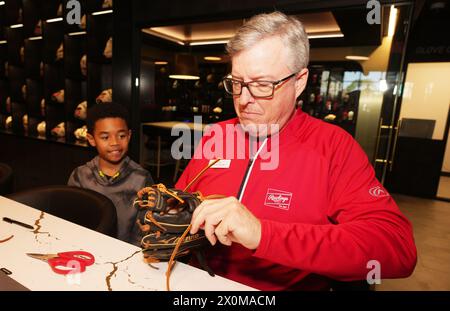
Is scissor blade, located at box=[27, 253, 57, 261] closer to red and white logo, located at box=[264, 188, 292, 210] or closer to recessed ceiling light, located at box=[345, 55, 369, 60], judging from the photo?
red and white logo, located at box=[264, 188, 292, 210]

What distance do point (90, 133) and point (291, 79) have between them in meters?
1.39

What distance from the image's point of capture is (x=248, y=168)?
1118 millimetres

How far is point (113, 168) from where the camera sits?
72.2 inches

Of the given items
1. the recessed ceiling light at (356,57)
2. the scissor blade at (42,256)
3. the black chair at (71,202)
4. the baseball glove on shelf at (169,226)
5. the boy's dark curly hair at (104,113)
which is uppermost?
the recessed ceiling light at (356,57)

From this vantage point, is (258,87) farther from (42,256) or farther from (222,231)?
(42,256)

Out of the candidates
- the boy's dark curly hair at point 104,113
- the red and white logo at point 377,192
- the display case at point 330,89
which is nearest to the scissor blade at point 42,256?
the red and white logo at point 377,192

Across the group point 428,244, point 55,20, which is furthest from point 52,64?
point 428,244

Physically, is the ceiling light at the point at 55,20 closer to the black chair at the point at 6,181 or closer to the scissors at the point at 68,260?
the black chair at the point at 6,181

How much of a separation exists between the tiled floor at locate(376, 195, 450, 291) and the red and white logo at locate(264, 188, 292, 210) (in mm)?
1873

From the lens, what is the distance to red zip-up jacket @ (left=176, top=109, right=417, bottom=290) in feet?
2.48

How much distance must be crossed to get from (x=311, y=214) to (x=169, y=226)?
0.49m

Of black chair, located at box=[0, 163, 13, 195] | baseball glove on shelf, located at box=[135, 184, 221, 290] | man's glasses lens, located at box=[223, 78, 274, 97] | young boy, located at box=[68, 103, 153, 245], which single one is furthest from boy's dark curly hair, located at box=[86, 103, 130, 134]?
baseball glove on shelf, located at box=[135, 184, 221, 290]

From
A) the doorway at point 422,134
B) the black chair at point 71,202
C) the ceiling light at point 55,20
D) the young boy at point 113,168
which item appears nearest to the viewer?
the black chair at point 71,202

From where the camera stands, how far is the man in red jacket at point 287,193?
0.75m
